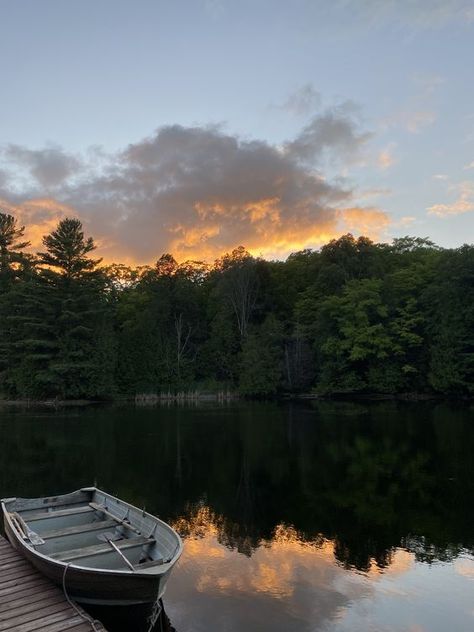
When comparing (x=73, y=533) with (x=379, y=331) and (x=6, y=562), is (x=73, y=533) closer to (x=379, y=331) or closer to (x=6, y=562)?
(x=6, y=562)

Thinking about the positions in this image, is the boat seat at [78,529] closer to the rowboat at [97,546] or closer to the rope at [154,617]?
the rowboat at [97,546]

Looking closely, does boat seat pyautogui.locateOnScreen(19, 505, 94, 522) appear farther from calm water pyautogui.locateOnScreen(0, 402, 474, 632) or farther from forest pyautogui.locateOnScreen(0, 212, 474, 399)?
forest pyautogui.locateOnScreen(0, 212, 474, 399)

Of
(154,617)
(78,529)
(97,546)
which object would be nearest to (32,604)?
(97,546)

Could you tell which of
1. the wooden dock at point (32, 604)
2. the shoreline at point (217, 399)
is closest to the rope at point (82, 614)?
the wooden dock at point (32, 604)

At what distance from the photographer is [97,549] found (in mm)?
7309

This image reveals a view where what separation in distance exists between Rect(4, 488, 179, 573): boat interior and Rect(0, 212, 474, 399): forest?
3726 centimetres

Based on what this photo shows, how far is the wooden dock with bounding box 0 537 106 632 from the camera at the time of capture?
5.62m

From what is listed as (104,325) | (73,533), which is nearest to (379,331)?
(104,325)

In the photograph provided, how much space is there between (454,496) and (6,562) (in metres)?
10.8

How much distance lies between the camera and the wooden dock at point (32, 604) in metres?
5.62

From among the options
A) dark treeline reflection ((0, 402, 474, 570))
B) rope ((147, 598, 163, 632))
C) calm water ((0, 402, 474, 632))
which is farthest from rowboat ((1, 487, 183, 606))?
dark treeline reflection ((0, 402, 474, 570))

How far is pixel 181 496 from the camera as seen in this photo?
547 inches

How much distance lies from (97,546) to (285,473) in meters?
9.72

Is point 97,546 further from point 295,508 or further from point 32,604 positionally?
point 295,508
